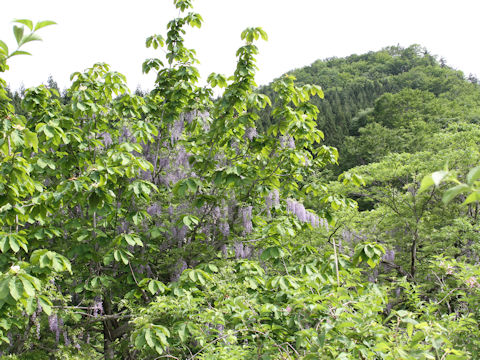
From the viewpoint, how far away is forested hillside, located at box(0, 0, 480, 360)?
2529 millimetres

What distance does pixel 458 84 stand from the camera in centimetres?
3972

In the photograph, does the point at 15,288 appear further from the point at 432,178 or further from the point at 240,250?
the point at 240,250

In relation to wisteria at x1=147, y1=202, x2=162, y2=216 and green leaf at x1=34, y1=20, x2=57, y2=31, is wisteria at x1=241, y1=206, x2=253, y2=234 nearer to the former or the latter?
wisteria at x1=147, y1=202, x2=162, y2=216

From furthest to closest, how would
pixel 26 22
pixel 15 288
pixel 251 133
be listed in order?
pixel 251 133 < pixel 15 288 < pixel 26 22

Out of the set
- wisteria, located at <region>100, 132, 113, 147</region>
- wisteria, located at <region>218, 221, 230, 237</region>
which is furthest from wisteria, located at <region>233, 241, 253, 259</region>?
wisteria, located at <region>100, 132, 113, 147</region>

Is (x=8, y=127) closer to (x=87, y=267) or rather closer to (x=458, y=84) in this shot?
(x=87, y=267)

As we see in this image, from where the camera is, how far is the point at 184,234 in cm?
484

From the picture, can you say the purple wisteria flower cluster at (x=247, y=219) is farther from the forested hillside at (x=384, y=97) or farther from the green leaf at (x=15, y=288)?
the forested hillside at (x=384, y=97)

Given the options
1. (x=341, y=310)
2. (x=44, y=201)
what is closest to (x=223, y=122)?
(x=44, y=201)

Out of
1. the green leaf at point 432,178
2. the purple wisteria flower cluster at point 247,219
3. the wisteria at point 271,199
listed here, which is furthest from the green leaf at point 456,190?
the wisteria at point 271,199

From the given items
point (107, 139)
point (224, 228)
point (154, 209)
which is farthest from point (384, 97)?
point (154, 209)

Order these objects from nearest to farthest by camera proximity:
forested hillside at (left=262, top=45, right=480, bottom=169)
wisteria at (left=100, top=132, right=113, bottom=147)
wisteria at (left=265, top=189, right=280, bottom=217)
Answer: wisteria at (left=265, top=189, right=280, bottom=217)
wisteria at (left=100, top=132, right=113, bottom=147)
forested hillside at (left=262, top=45, right=480, bottom=169)

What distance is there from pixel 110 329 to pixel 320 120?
3883 cm

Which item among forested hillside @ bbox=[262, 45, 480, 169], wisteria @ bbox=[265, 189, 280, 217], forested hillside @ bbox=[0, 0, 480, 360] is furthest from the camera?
forested hillside @ bbox=[262, 45, 480, 169]
